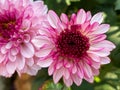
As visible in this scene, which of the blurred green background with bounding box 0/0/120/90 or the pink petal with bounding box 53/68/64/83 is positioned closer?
the pink petal with bounding box 53/68/64/83

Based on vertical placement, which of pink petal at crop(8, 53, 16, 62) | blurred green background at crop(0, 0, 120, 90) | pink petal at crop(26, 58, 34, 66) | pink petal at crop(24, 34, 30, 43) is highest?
pink petal at crop(24, 34, 30, 43)

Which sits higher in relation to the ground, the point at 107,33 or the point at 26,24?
the point at 26,24

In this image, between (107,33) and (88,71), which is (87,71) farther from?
(107,33)

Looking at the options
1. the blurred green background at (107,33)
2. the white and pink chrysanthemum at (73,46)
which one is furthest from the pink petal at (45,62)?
the blurred green background at (107,33)

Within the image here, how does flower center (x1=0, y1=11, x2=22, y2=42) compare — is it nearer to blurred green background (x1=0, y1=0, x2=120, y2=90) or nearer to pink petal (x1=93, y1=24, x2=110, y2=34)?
pink petal (x1=93, y1=24, x2=110, y2=34)

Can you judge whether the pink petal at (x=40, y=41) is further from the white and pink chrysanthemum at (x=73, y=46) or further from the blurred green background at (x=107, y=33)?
the blurred green background at (x=107, y=33)

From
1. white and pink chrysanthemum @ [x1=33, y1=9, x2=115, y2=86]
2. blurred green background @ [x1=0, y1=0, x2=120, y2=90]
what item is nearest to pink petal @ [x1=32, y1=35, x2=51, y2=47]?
white and pink chrysanthemum @ [x1=33, y1=9, x2=115, y2=86]

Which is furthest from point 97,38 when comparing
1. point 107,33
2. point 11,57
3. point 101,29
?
point 107,33
